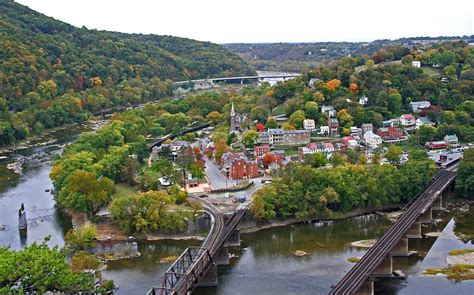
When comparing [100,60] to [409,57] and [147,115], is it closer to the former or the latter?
[147,115]

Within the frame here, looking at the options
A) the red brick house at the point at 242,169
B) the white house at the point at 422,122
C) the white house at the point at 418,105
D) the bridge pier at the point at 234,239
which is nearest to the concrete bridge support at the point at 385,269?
the bridge pier at the point at 234,239

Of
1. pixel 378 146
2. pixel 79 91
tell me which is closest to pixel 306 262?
pixel 378 146

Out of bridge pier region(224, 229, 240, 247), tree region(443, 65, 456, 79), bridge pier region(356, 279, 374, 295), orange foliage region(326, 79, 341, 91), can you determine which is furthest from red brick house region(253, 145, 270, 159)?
Answer: tree region(443, 65, 456, 79)

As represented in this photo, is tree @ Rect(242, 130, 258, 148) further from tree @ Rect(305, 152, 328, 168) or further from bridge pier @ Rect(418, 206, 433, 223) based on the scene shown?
bridge pier @ Rect(418, 206, 433, 223)

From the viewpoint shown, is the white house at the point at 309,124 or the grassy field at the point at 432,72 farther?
the grassy field at the point at 432,72

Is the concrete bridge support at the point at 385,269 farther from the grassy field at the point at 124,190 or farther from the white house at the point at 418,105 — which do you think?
the white house at the point at 418,105

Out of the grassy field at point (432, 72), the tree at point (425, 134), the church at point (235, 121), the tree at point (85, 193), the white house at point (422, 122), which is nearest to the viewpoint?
the tree at point (85, 193)
